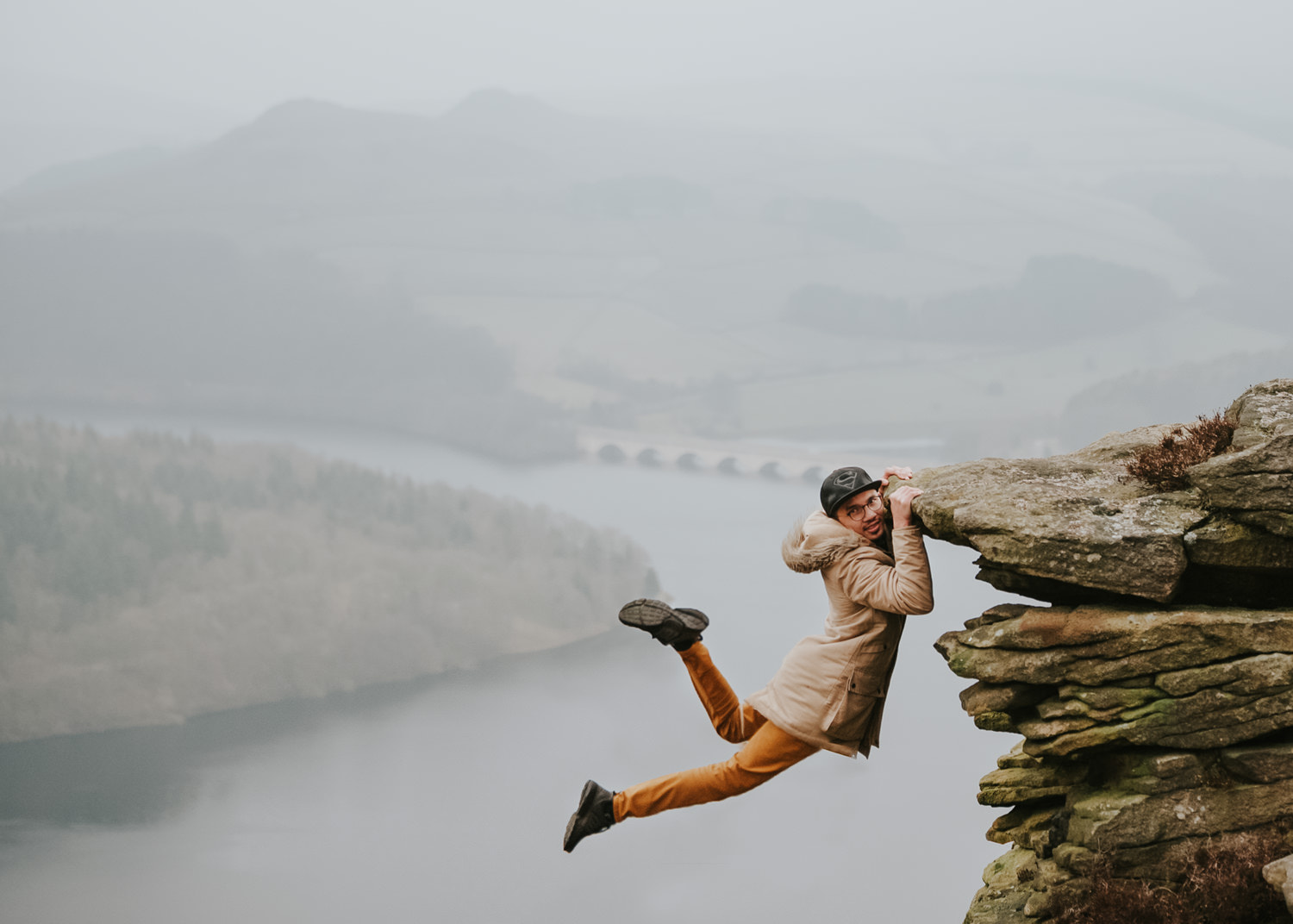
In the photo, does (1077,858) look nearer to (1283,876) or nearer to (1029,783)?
(1029,783)

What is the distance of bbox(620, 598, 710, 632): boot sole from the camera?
11.9 metres

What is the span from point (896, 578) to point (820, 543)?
843 mm

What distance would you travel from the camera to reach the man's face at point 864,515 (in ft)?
36.5

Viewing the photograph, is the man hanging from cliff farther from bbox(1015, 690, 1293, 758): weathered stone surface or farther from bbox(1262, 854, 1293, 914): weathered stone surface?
bbox(1262, 854, 1293, 914): weathered stone surface

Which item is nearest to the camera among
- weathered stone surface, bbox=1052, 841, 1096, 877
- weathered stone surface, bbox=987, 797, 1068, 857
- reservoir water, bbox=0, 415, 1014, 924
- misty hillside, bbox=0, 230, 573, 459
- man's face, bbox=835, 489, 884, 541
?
weathered stone surface, bbox=1052, 841, 1096, 877

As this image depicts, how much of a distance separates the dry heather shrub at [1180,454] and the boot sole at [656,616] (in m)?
4.62

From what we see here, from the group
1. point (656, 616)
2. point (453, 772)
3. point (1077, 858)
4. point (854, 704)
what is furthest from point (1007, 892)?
point (453, 772)

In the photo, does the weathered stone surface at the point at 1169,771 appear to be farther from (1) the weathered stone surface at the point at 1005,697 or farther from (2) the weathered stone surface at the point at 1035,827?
(1) the weathered stone surface at the point at 1005,697

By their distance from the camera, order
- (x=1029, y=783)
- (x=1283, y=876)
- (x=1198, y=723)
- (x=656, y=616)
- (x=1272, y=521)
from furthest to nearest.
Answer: (x=656, y=616), (x=1029, y=783), (x=1198, y=723), (x=1272, y=521), (x=1283, y=876)

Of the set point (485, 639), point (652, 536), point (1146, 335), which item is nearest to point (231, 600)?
point (485, 639)

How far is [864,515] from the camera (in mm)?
11164

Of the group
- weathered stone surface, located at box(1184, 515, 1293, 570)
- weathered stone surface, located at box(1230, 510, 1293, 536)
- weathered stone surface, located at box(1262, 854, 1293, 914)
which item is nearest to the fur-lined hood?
weathered stone surface, located at box(1184, 515, 1293, 570)

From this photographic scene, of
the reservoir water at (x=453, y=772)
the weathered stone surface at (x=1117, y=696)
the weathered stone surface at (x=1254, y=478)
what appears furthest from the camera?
the reservoir water at (x=453, y=772)

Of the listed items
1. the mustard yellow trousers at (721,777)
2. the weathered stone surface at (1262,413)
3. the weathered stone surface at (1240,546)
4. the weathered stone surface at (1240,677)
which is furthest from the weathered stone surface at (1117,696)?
the mustard yellow trousers at (721,777)
